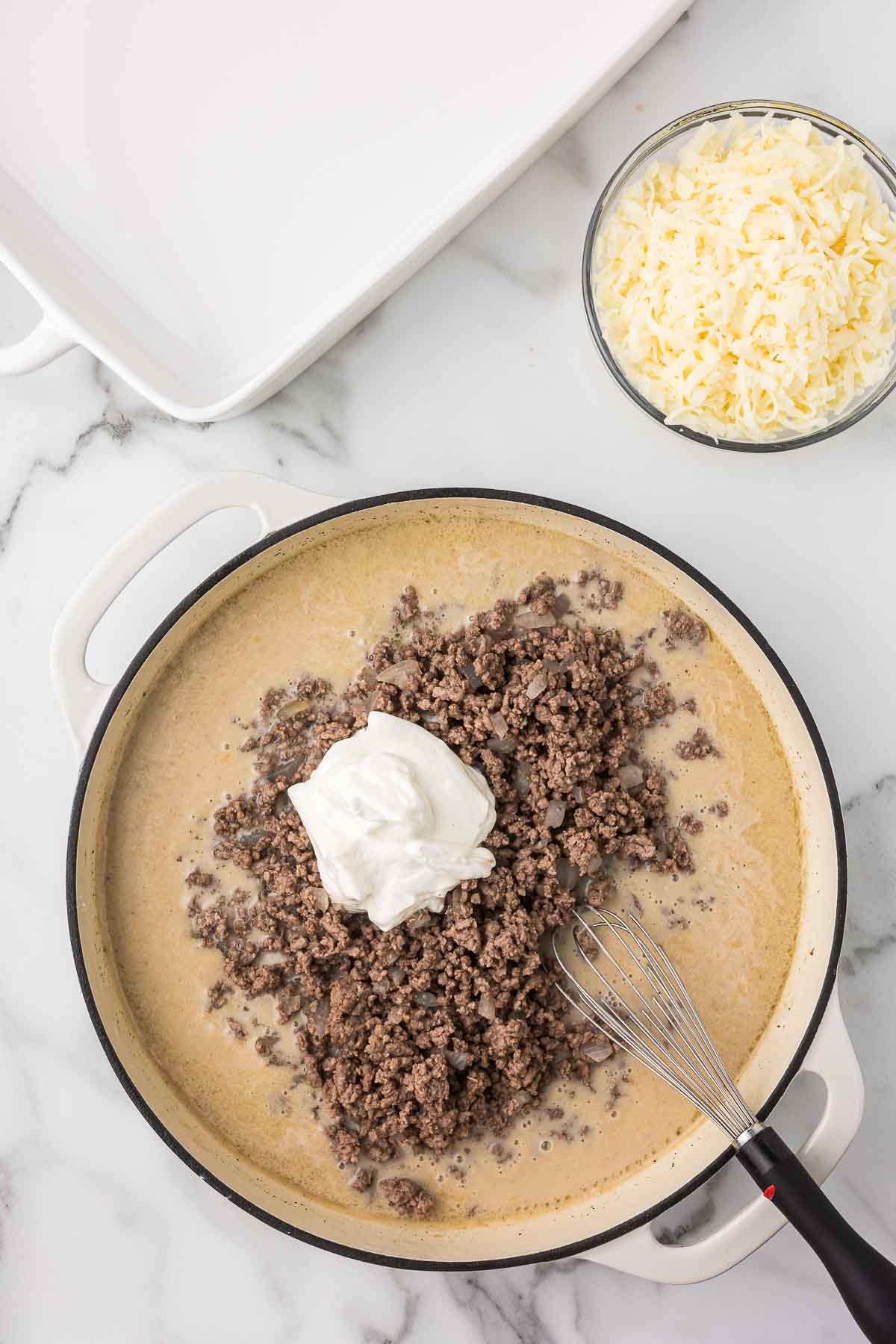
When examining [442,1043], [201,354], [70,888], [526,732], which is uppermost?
[201,354]

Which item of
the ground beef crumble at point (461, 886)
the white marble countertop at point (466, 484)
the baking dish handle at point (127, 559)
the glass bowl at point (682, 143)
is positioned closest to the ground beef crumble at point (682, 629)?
the ground beef crumble at point (461, 886)

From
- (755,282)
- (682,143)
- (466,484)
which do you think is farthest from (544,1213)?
(682,143)

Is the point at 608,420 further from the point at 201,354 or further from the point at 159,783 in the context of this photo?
the point at 159,783

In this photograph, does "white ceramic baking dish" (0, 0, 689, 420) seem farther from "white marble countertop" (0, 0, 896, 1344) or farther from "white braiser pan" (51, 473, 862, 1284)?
"white braiser pan" (51, 473, 862, 1284)

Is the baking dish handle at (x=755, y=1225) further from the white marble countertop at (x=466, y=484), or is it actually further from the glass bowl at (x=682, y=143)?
the glass bowl at (x=682, y=143)

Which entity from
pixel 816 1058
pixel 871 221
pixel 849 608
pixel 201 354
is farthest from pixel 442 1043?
pixel 871 221

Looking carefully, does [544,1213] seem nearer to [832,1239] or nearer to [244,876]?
[832,1239]
